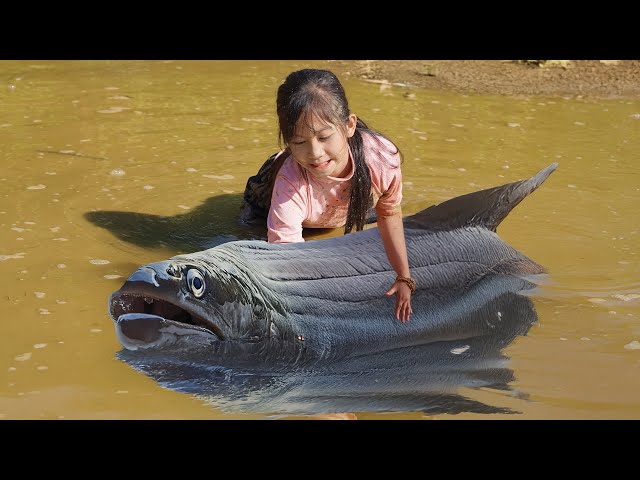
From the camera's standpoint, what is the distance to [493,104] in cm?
806

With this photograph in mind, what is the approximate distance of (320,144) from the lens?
383 centimetres

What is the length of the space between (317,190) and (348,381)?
47.8 inches

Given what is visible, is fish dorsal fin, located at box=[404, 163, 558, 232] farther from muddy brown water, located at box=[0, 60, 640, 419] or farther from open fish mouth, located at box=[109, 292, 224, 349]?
open fish mouth, located at box=[109, 292, 224, 349]

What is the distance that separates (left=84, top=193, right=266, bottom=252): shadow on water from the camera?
4938mm

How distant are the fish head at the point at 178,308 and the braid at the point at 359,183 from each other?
1.11 metres

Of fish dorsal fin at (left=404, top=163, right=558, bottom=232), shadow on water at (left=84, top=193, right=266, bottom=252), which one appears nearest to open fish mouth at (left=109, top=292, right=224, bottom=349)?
fish dorsal fin at (left=404, top=163, right=558, bottom=232)

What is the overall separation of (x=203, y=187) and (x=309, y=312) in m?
2.57

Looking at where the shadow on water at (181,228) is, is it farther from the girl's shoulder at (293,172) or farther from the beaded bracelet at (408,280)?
the beaded bracelet at (408,280)

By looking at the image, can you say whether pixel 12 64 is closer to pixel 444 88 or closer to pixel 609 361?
pixel 444 88

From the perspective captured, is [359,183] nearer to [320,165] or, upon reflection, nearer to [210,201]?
[320,165]

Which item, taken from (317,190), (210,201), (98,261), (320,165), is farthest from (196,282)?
(210,201)

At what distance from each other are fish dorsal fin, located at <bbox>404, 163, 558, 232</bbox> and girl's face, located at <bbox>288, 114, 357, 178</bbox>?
0.42 meters

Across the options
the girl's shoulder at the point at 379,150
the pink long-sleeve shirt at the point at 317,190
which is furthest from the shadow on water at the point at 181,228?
the girl's shoulder at the point at 379,150

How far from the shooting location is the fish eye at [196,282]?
3145mm
